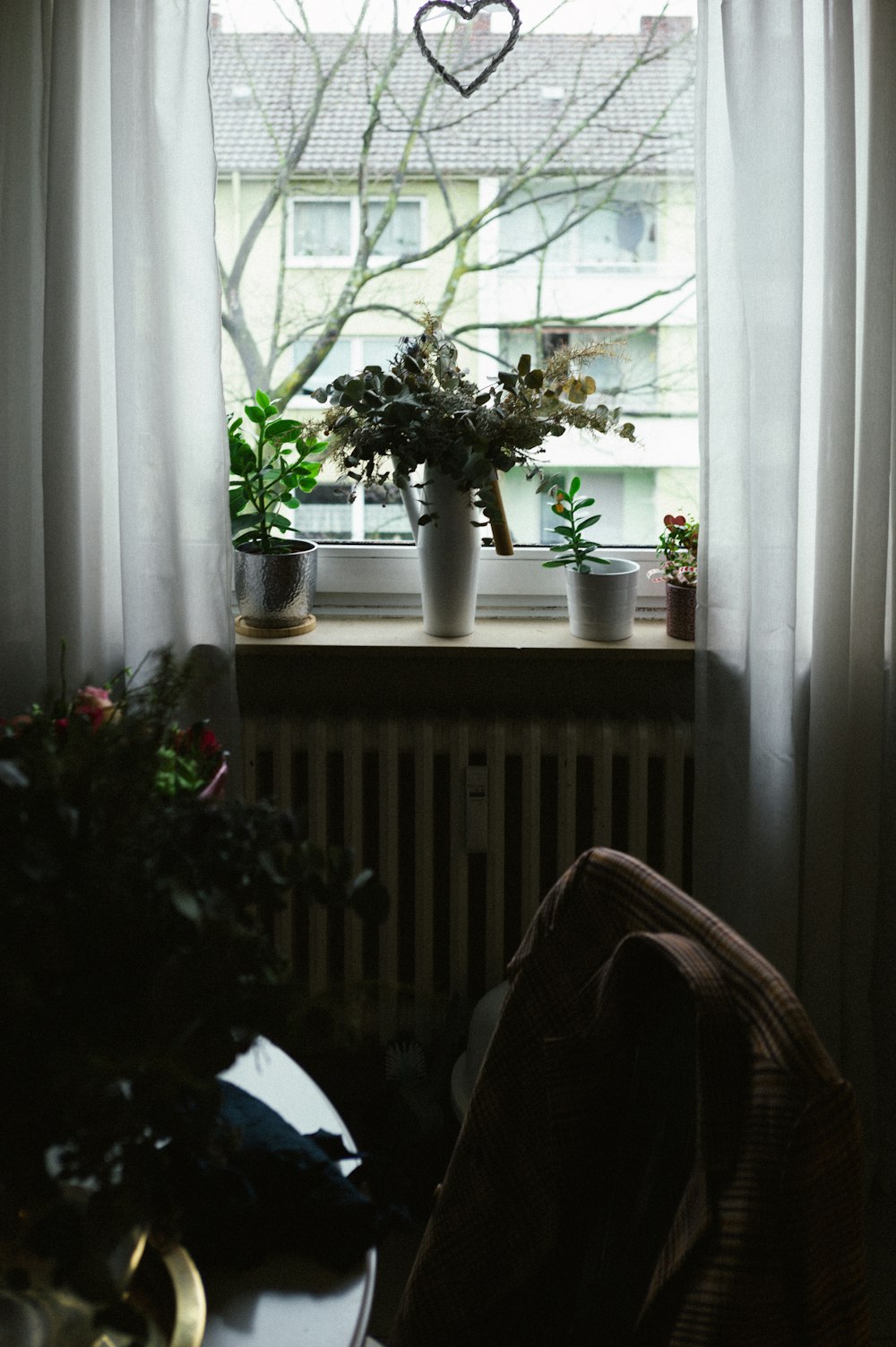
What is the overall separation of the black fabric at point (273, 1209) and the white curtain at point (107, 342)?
1099mm

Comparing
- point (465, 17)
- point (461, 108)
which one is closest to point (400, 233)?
point (461, 108)

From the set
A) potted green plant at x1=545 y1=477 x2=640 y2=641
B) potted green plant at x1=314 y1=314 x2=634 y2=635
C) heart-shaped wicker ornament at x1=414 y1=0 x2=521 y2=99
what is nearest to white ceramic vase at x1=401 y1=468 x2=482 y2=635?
potted green plant at x1=314 y1=314 x2=634 y2=635

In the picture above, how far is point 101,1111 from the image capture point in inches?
25.2

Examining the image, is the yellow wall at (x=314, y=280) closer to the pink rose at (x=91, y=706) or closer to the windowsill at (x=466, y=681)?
the windowsill at (x=466, y=681)

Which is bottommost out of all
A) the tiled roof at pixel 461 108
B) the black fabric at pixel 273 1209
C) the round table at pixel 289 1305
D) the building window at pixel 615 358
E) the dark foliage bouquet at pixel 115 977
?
the round table at pixel 289 1305

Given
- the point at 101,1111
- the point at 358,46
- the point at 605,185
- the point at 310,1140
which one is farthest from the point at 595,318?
the point at 101,1111

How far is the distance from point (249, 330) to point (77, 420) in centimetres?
46

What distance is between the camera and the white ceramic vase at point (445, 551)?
198 cm

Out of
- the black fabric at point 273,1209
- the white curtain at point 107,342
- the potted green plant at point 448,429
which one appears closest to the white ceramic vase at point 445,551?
the potted green plant at point 448,429

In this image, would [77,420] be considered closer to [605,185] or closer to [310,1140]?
[605,185]

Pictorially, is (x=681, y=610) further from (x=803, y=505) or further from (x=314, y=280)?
(x=314, y=280)

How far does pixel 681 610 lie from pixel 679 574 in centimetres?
8

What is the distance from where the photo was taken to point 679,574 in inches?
83.5

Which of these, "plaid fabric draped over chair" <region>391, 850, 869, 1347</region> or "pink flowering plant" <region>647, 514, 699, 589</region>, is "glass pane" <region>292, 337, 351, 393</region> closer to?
"pink flowering plant" <region>647, 514, 699, 589</region>
